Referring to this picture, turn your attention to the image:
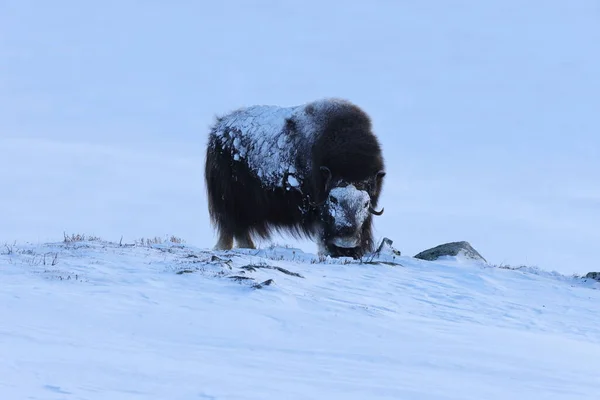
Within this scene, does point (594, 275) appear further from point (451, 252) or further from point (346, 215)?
point (346, 215)

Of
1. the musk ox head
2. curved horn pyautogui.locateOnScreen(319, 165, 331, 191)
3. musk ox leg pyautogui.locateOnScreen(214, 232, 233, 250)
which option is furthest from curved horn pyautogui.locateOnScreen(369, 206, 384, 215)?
musk ox leg pyautogui.locateOnScreen(214, 232, 233, 250)

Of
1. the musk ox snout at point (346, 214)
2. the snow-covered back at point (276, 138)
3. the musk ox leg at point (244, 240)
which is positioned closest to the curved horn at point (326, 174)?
the musk ox snout at point (346, 214)

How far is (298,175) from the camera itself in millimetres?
16516

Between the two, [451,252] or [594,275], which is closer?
[451,252]

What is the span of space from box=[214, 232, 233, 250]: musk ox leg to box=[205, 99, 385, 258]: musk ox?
0.02m

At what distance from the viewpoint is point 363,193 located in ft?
50.8

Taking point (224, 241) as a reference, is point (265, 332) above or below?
below

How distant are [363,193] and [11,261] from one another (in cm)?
690

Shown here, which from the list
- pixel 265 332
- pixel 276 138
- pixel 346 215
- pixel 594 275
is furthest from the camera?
pixel 276 138

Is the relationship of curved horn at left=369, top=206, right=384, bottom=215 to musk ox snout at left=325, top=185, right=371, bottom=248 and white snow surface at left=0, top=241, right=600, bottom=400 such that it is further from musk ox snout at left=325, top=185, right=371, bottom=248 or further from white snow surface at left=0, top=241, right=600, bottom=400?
white snow surface at left=0, top=241, right=600, bottom=400

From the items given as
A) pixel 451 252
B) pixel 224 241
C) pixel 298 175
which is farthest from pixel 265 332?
pixel 224 241

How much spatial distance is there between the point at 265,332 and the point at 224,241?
10.3 meters

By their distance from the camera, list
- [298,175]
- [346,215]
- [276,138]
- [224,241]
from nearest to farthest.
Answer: [346,215] → [298,175] → [276,138] → [224,241]

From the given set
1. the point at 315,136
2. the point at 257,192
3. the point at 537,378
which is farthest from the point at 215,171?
the point at 537,378
